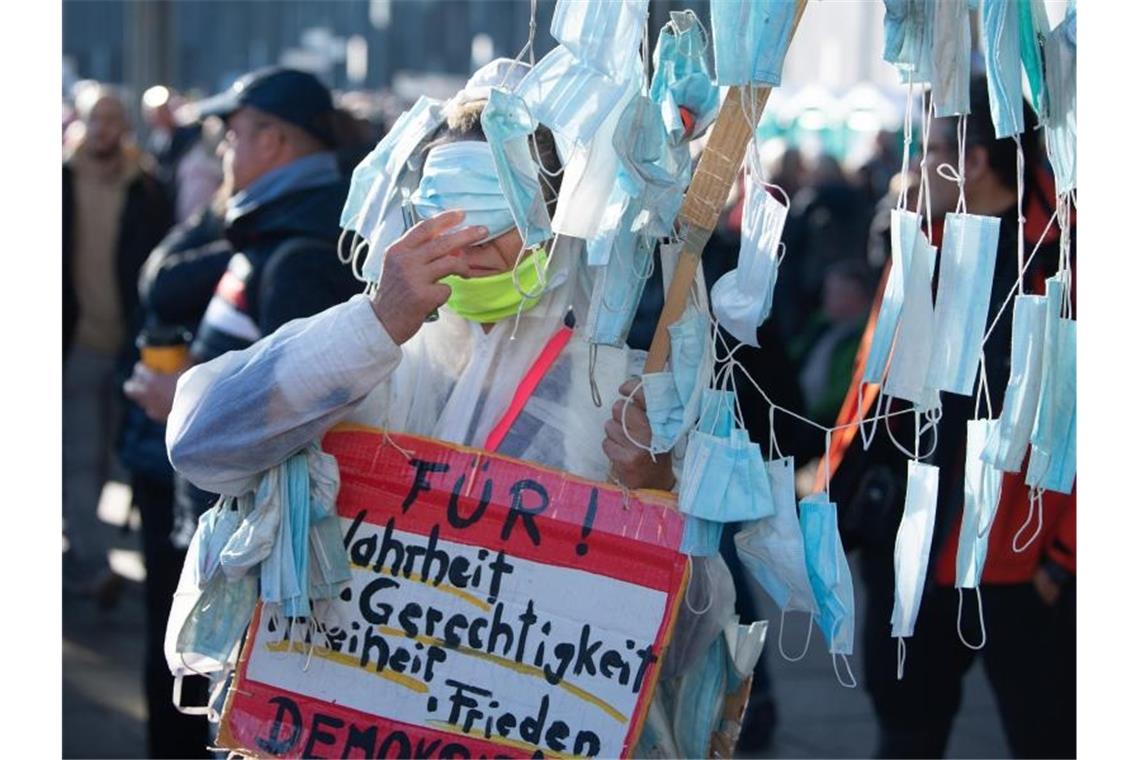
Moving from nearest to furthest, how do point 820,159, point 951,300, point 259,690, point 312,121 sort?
point 951,300, point 259,690, point 312,121, point 820,159

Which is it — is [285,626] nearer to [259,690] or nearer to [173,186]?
[259,690]

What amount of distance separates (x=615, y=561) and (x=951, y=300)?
2.00 ft

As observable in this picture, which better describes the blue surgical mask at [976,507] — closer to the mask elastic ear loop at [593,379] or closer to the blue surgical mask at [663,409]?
the blue surgical mask at [663,409]

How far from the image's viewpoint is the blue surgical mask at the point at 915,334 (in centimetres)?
245

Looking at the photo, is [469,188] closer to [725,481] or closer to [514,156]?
[514,156]

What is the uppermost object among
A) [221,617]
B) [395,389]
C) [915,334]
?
[915,334]

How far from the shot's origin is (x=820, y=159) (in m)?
14.4

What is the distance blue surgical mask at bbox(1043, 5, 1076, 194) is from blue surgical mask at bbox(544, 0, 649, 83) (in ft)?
1.96

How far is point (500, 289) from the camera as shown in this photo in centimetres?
259

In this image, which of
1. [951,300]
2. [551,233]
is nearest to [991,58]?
[951,300]

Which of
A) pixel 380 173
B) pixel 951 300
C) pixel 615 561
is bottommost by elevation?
pixel 615 561

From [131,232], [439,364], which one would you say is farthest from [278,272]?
[131,232]

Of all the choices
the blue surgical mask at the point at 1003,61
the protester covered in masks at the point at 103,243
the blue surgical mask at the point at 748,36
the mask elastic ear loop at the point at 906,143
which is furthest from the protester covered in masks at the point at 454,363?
the protester covered in masks at the point at 103,243

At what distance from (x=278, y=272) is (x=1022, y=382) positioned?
1.86 meters
